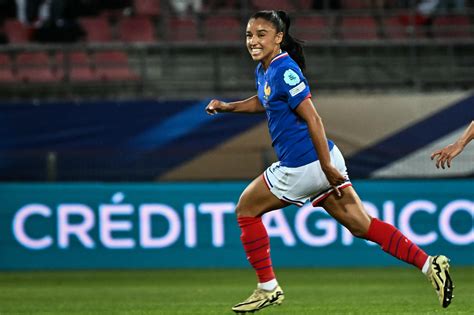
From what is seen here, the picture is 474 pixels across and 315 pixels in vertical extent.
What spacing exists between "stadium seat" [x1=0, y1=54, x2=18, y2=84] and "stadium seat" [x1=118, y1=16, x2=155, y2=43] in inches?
79.0

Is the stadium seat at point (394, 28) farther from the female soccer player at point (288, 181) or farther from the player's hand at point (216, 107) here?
the female soccer player at point (288, 181)

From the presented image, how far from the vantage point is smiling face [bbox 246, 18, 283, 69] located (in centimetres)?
715

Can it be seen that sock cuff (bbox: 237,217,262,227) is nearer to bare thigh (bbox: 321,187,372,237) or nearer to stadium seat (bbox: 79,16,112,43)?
bare thigh (bbox: 321,187,372,237)

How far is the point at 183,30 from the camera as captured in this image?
58.0 feet

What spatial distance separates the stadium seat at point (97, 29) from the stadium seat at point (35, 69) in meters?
0.99

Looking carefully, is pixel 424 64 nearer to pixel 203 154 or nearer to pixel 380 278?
pixel 203 154

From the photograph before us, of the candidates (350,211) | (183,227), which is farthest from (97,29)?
(350,211)

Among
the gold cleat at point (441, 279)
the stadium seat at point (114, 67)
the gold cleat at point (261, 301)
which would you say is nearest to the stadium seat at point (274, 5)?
the stadium seat at point (114, 67)

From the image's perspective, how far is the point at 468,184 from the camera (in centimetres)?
1356

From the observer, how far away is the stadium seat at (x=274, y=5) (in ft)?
58.1

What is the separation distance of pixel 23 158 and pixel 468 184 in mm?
5985

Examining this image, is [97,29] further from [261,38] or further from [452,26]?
[261,38]

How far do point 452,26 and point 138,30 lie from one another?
17.9ft

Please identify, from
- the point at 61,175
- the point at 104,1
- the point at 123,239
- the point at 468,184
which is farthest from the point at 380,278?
the point at 104,1
